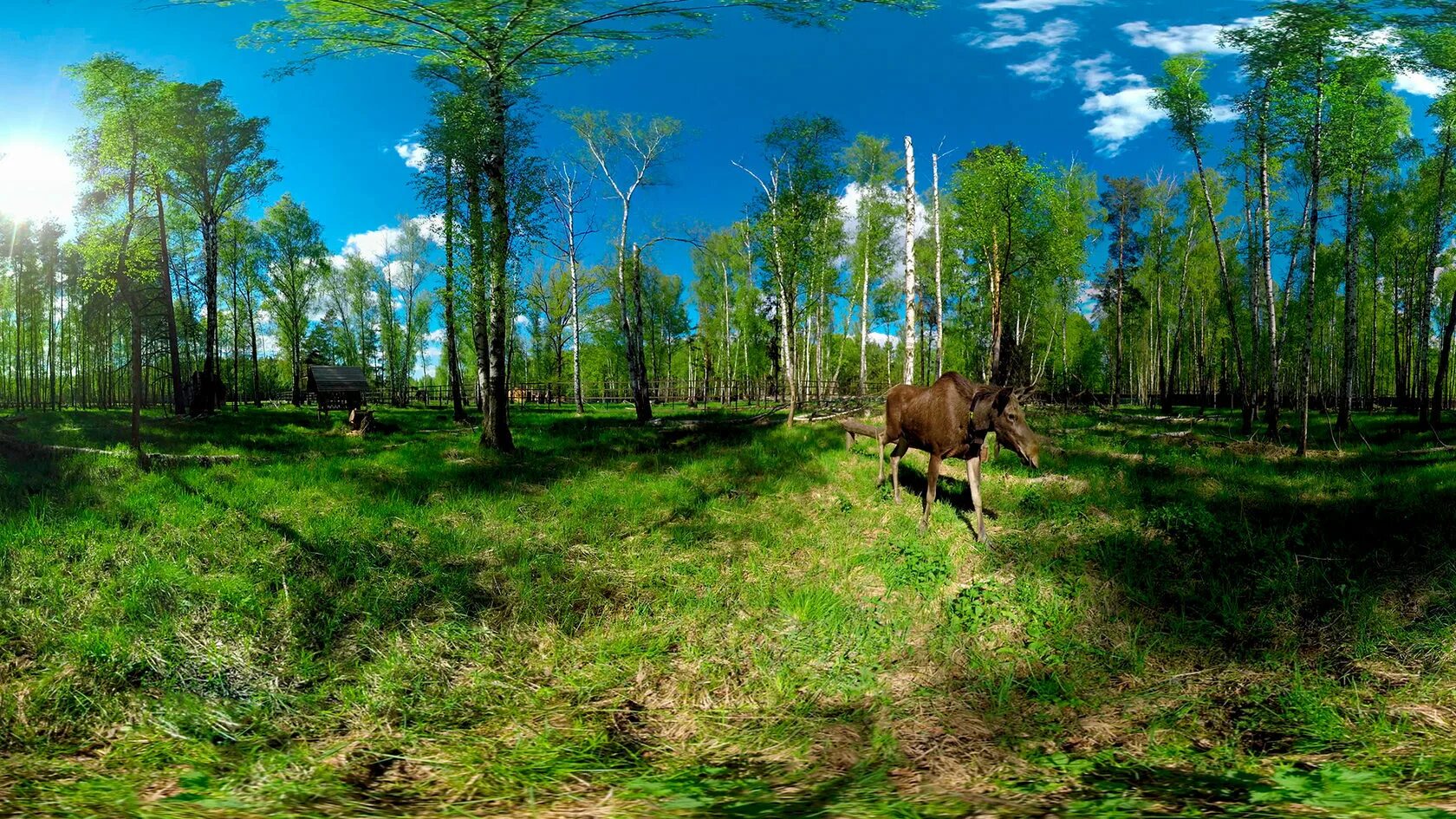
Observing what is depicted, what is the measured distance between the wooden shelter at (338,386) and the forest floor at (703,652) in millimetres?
25165

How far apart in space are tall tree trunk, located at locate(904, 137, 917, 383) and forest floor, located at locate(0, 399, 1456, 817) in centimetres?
1000

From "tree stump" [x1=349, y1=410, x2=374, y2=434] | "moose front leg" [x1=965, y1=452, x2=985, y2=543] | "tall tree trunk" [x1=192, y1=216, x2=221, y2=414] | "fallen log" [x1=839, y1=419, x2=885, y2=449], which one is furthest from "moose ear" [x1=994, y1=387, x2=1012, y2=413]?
"tall tree trunk" [x1=192, y1=216, x2=221, y2=414]

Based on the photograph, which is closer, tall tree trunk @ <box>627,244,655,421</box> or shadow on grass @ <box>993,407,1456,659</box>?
shadow on grass @ <box>993,407,1456,659</box>

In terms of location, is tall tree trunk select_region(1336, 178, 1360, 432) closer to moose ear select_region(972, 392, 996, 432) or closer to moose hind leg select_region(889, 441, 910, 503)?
moose hind leg select_region(889, 441, 910, 503)

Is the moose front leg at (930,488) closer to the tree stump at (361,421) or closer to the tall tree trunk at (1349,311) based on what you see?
the tree stump at (361,421)

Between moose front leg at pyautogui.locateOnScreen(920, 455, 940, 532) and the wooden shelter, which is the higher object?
the wooden shelter

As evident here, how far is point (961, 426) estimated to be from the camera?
6.64 m

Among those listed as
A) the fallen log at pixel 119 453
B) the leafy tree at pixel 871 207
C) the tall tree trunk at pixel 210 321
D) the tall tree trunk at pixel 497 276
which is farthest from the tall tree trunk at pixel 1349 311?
the tall tree trunk at pixel 210 321

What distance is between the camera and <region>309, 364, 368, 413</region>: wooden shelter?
3037cm

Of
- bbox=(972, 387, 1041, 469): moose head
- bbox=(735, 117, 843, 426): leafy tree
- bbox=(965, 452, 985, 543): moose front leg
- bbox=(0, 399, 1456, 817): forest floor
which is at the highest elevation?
bbox=(735, 117, 843, 426): leafy tree

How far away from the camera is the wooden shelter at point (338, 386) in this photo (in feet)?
99.7

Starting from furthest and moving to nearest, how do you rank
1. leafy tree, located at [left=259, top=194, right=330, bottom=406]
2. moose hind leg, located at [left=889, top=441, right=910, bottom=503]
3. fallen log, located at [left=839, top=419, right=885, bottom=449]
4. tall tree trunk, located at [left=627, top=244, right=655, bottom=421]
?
leafy tree, located at [left=259, top=194, right=330, bottom=406] → tall tree trunk, located at [left=627, top=244, right=655, bottom=421] → fallen log, located at [left=839, top=419, right=885, bottom=449] → moose hind leg, located at [left=889, top=441, right=910, bottom=503]

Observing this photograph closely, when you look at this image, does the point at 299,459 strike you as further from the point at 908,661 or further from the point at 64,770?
the point at 908,661

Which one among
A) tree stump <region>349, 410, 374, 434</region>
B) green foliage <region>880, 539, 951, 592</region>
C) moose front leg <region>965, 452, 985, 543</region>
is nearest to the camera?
green foliage <region>880, 539, 951, 592</region>
